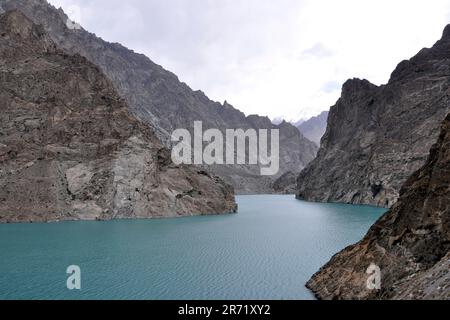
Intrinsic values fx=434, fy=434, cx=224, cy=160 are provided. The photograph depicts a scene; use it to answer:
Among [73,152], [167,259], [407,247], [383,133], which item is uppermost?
[383,133]

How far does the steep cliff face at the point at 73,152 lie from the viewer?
3172 inches

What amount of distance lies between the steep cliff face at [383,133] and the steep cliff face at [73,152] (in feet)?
152

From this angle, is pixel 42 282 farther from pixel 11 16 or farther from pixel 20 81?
pixel 11 16

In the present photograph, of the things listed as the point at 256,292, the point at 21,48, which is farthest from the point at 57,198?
the point at 256,292

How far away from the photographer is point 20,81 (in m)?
93.5

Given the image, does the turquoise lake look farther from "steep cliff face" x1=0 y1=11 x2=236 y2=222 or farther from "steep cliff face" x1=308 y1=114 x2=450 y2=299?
"steep cliff face" x1=0 y1=11 x2=236 y2=222

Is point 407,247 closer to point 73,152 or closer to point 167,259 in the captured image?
point 167,259

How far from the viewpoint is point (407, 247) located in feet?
74.4

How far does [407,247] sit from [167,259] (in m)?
22.8

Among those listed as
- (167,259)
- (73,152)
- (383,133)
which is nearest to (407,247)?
(167,259)

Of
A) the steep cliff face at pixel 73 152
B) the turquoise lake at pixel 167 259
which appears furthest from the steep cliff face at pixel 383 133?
the turquoise lake at pixel 167 259

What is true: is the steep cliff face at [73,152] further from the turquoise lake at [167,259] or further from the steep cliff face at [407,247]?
the steep cliff face at [407,247]

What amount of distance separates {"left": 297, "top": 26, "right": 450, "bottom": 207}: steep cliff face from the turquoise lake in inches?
2287

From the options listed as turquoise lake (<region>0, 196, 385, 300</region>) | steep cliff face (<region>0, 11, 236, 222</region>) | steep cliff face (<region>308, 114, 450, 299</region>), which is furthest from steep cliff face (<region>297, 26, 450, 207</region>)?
steep cliff face (<region>308, 114, 450, 299</region>)
